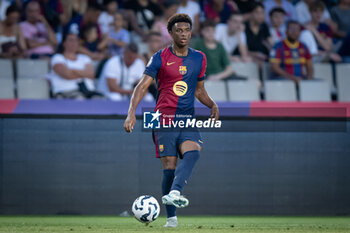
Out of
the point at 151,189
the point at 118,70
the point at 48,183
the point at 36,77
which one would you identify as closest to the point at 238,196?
the point at 151,189

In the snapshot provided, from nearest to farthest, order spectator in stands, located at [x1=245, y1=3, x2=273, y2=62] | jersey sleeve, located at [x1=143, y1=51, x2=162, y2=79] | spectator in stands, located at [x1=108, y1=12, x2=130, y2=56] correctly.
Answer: jersey sleeve, located at [x1=143, y1=51, x2=162, y2=79] → spectator in stands, located at [x1=108, y1=12, x2=130, y2=56] → spectator in stands, located at [x1=245, y1=3, x2=273, y2=62]

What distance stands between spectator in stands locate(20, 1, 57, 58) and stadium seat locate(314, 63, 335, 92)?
18.2 ft

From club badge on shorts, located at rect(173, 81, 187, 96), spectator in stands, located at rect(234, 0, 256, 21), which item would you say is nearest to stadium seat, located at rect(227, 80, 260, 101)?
spectator in stands, located at rect(234, 0, 256, 21)

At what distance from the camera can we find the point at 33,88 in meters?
10.9

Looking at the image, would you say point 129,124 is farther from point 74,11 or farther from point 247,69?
point 74,11

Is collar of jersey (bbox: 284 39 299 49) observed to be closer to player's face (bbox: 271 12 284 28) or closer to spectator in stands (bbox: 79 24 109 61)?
player's face (bbox: 271 12 284 28)

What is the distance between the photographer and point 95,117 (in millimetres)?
8984

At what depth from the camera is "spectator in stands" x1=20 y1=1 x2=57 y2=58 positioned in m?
12.1

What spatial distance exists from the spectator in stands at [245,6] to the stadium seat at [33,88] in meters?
5.07

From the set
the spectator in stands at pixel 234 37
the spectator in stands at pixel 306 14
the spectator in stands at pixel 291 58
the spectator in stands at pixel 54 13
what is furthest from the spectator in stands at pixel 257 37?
the spectator in stands at pixel 54 13

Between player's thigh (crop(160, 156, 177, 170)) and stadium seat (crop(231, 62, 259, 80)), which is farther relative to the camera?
stadium seat (crop(231, 62, 259, 80))

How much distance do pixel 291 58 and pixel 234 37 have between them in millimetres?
1378

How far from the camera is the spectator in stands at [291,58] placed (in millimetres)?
12148

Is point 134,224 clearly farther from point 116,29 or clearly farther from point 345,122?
point 116,29
